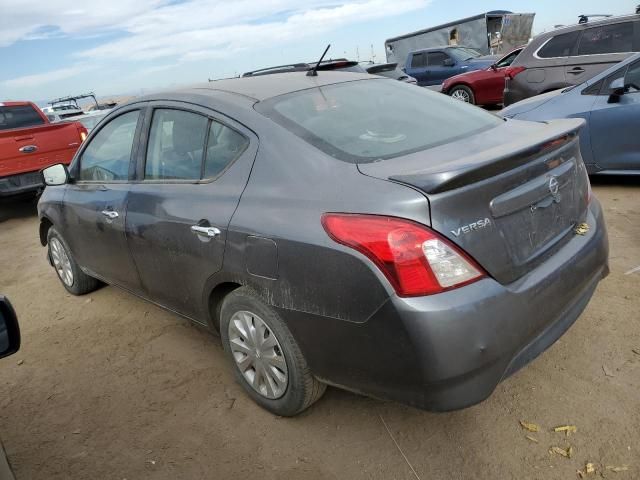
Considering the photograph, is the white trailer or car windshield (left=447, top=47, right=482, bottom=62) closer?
car windshield (left=447, top=47, right=482, bottom=62)

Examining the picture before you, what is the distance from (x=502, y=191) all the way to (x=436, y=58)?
15537 mm

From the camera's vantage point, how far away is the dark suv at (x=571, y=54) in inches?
312

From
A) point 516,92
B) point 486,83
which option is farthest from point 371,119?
point 486,83

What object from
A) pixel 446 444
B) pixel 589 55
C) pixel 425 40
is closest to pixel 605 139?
pixel 589 55

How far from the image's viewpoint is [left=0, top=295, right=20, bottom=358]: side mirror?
1.57 meters

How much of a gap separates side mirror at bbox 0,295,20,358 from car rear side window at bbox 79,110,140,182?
6.07 ft

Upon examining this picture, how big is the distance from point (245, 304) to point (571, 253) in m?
1.47

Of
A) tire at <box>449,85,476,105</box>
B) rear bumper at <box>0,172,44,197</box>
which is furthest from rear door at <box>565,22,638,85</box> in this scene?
rear bumper at <box>0,172,44,197</box>

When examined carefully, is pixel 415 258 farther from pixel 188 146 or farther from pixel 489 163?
pixel 188 146

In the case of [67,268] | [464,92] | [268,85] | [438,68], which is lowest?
[464,92]

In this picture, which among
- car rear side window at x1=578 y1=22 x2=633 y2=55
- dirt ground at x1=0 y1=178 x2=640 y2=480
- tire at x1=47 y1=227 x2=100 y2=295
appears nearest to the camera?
dirt ground at x1=0 y1=178 x2=640 y2=480

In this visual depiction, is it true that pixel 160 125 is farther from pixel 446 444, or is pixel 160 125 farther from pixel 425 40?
pixel 425 40

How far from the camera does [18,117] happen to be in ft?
29.1

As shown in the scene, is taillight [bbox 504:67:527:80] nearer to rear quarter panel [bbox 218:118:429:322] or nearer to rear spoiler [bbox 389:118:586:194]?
rear spoiler [bbox 389:118:586:194]
